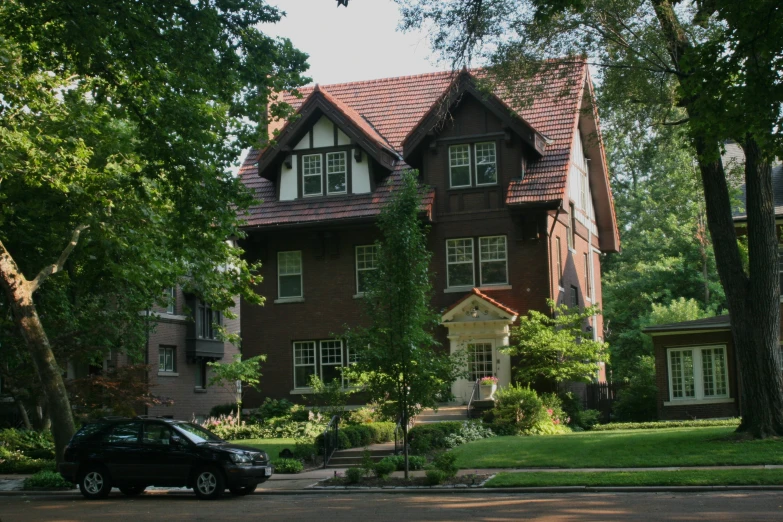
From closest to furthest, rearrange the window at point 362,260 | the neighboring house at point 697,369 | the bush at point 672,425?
the bush at point 672,425 → the neighboring house at point 697,369 → the window at point 362,260

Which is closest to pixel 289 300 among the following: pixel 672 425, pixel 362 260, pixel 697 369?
pixel 362 260

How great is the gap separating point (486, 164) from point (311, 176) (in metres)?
6.56

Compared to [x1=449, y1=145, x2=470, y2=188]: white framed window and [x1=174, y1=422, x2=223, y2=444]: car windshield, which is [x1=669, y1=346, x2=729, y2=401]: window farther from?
[x1=174, y1=422, x2=223, y2=444]: car windshield

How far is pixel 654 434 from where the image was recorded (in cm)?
2384

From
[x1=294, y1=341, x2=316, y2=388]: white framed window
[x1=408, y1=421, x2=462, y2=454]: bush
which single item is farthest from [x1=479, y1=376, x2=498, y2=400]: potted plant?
[x1=294, y1=341, x2=316, y2=388]: white framed window

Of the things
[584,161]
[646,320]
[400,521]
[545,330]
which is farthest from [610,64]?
[646,320]

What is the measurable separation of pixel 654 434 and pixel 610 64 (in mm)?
9449

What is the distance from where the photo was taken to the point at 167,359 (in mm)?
44719

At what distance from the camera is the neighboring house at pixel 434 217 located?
1245 inches

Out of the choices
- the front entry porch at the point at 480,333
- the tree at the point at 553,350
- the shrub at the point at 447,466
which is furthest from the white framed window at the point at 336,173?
the shrub at the point at 447,466

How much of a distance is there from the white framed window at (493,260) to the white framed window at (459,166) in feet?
7.05

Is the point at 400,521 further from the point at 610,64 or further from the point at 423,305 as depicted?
the point at 610,64

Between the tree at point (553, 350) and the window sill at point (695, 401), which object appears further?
the window sill at point (695, 401)

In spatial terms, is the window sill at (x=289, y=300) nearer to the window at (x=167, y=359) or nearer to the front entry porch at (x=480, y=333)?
the front entry porch at (x=480, y=333)
